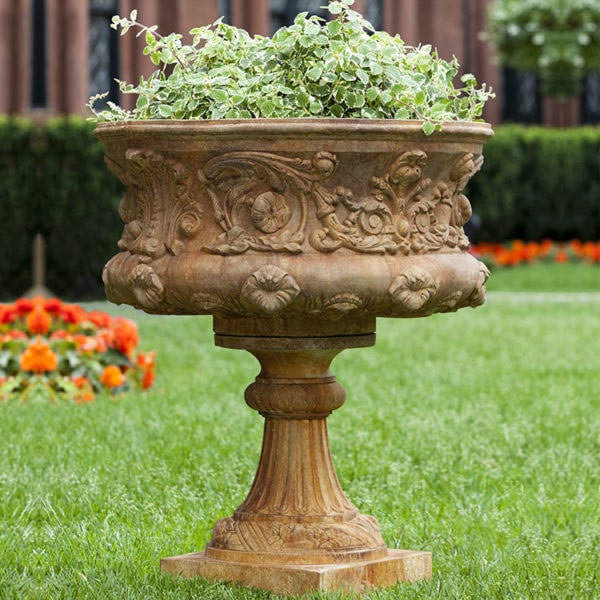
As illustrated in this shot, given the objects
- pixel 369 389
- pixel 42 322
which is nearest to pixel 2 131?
pixel 42 322

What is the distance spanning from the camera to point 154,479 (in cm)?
564

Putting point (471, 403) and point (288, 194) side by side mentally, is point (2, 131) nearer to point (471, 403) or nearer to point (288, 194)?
point (471, 403)

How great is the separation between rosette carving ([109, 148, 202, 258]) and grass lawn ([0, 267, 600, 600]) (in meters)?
1.00

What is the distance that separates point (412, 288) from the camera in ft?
12.8

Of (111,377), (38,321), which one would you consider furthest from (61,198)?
(111,377)

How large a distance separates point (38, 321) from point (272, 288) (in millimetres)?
4370

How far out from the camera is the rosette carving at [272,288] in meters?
3.77

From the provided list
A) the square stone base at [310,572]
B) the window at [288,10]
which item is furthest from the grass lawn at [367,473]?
the window at [288,10]

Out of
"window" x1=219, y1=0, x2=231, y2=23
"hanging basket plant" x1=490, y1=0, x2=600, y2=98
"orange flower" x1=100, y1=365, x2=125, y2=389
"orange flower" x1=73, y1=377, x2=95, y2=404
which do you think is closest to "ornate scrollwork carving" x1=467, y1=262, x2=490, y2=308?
"orange flower" x1=73, y1=377, x2=95, y2=404

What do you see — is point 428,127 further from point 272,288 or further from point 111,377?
point 111,377

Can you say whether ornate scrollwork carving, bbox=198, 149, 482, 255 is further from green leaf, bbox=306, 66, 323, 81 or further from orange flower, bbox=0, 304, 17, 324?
orange flower, bbox=0, 304, 17, 324

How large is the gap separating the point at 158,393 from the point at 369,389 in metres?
1.19

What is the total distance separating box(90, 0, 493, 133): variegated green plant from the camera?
12.9 feet

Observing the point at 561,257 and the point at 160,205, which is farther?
the point at 561,257
